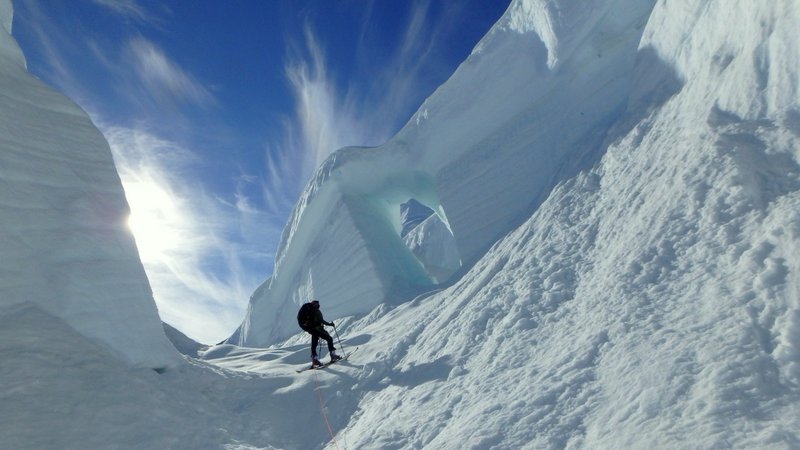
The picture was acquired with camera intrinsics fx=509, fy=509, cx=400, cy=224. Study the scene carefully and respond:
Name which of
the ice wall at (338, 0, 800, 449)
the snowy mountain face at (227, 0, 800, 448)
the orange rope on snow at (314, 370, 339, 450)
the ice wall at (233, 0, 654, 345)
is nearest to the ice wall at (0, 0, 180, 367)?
the orange rope on snow at (314, 370, 339, 450)

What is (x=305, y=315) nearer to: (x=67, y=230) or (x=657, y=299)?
(x=67, y=230)

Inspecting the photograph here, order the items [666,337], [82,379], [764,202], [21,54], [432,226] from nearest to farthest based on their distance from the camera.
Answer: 1. [666,337]
2. [764,202]
3. [82,379]
4. [21,54]
5. [432,226]

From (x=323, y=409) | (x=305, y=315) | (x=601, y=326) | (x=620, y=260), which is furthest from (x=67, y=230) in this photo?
(x=620, y=260)

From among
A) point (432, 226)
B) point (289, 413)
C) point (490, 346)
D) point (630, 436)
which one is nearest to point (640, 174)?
point (490, 346)

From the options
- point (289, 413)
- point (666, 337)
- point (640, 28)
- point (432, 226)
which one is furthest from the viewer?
point (432, 226)

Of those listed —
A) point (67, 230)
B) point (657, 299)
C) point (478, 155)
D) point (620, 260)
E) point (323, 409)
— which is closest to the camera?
point (657, 299)

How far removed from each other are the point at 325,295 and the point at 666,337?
13737 millimetres

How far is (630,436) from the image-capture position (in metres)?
3.50

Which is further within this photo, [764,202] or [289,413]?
[289,413]

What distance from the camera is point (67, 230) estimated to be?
25.3 ft

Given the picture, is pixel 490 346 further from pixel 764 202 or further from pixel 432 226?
pixel 432 226

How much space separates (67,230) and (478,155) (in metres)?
10.3

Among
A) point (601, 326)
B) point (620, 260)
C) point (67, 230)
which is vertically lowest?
point (601, 326)

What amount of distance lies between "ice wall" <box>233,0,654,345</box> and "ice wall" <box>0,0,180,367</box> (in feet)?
24.3
